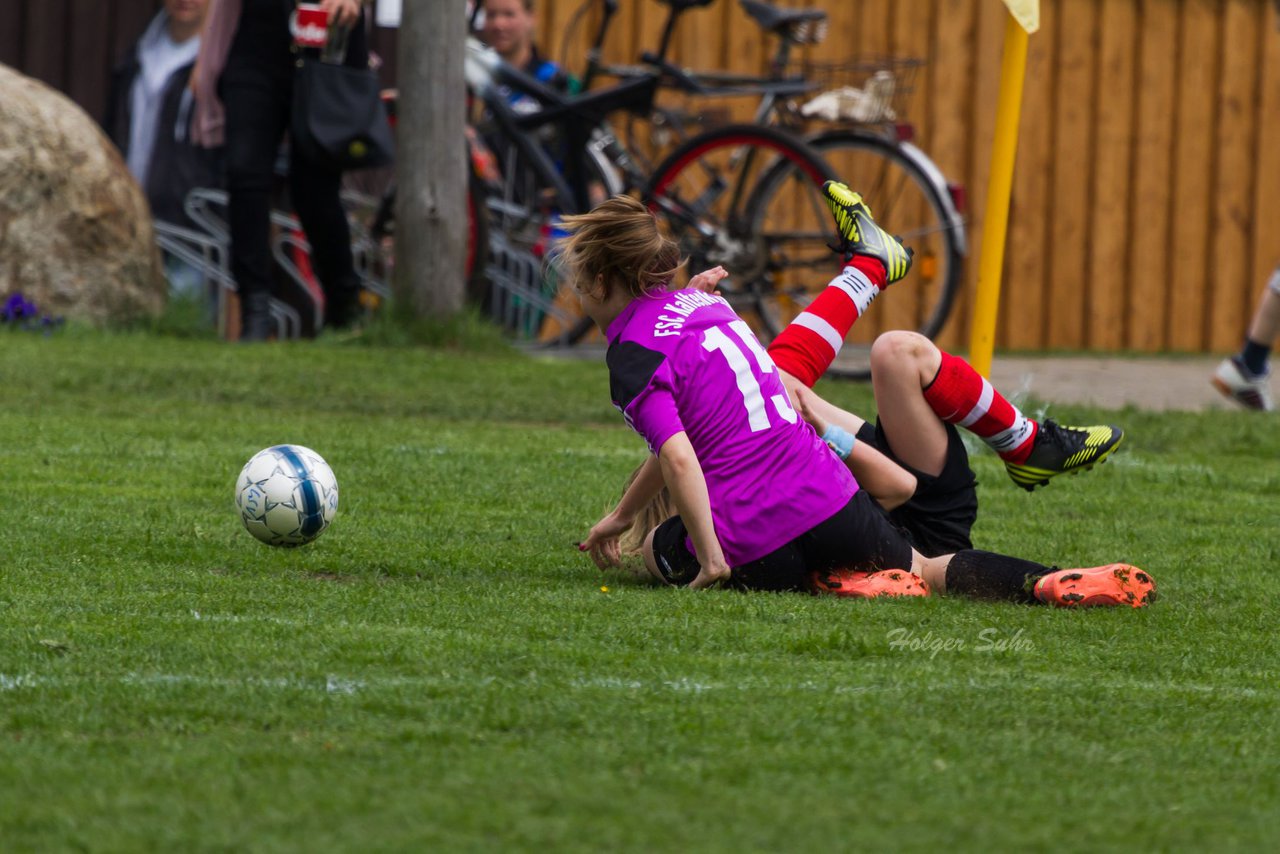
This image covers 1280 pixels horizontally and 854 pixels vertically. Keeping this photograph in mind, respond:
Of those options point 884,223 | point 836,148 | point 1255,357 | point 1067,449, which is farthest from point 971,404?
point 884,223

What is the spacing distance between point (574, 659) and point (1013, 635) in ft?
3.11

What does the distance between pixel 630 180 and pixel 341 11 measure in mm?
1842

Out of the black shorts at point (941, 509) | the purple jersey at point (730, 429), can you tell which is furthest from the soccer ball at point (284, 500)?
the black shorts at point (941, 509)

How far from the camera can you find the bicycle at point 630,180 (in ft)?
30.2

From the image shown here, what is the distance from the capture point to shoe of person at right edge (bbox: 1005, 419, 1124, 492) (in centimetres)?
484

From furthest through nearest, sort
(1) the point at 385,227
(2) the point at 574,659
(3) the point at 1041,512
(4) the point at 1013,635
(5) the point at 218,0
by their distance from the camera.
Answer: (1) the point at 385,227 < (5) the point at 218,0 < (3) the point at 1041,512 < (4) the point at 1013,635 < (2) the point at 574,659

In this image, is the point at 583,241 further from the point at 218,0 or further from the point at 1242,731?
the point at 218,0

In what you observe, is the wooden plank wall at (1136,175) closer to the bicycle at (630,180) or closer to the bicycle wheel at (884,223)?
the bicycle wheel at (884,223)

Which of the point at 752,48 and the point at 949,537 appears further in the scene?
the point at 752,48

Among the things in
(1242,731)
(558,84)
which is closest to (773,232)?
(558,84)

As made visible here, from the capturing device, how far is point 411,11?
9180mm

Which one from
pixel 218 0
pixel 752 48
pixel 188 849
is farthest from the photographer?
pixel 752 48

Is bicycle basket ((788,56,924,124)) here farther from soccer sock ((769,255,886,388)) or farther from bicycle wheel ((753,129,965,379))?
soccer sock ((769,255,886,388))

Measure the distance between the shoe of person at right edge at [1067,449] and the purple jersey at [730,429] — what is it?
84 cm
